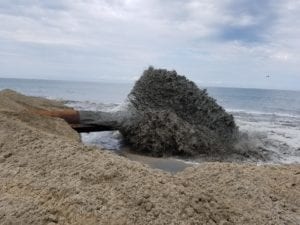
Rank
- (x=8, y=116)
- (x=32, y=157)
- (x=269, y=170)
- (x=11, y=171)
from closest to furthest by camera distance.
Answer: (x=11, y=171) < (x=32, y=157) < (x=269, y=170) < (x=8, y=116)

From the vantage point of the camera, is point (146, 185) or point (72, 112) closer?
point (146, 185)

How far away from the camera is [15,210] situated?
258 centimetres

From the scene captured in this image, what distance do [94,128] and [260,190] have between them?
5.61 metres

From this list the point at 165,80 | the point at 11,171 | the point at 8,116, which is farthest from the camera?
the point at 165,80

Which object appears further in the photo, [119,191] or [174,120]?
[174,120]

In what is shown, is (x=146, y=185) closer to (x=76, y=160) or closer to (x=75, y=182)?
(x=75, y=182)

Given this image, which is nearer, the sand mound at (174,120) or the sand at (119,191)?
the sand at (119,191)

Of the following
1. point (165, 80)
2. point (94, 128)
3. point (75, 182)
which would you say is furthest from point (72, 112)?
point (75, 182)

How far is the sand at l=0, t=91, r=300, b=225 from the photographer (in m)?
2.58

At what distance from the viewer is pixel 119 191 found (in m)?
2.80

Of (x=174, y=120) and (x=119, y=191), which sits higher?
(x=119, y=191)

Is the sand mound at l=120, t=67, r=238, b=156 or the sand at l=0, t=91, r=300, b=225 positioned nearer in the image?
the sand at l=0, t=91, r=300, b=225

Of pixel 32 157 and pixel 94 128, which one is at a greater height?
pixel 32 157

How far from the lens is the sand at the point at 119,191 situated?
8.48 feet
